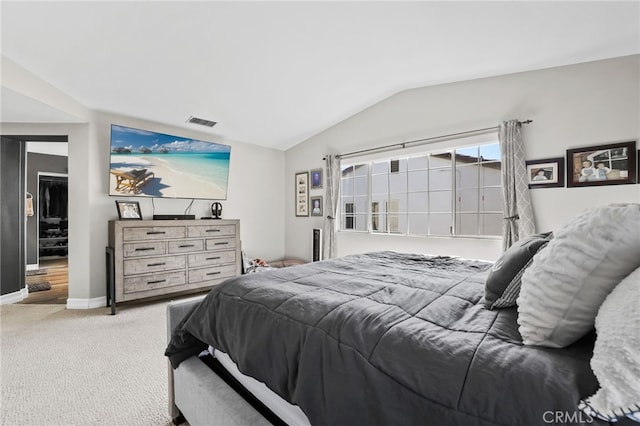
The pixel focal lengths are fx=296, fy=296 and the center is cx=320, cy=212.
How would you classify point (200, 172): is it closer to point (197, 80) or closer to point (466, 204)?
point (197, 80)

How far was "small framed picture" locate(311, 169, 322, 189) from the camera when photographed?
5.09 meters

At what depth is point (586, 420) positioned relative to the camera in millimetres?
591

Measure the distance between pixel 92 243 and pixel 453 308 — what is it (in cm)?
416

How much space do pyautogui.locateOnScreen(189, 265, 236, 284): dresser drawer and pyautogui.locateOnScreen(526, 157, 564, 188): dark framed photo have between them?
3.96 metres

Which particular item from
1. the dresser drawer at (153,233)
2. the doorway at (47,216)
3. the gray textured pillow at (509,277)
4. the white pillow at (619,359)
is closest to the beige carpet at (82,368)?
the dresser drawer at (153,233)

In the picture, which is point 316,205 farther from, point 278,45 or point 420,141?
point 278,45

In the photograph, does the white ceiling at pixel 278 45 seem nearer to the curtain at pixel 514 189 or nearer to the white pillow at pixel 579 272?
the curtain at pixel 514 189

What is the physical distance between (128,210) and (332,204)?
2.85 m

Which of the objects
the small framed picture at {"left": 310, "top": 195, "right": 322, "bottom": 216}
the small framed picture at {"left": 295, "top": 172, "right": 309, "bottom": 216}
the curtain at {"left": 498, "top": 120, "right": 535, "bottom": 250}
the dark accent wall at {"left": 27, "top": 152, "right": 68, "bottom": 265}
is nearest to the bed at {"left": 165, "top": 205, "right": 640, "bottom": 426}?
the curtain at {"left": 498, "top": 120, "right": 535, "bottom": 250}

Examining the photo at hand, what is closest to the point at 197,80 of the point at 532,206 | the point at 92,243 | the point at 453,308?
the point at 92,243

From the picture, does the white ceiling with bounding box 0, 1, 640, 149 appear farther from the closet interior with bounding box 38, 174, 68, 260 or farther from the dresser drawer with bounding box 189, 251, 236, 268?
the closet interior with bounding box 38, 174, 68, 260

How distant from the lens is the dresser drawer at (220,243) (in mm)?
4211

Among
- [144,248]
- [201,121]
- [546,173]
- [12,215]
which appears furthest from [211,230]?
[546,173]

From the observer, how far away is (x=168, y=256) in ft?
12.5
